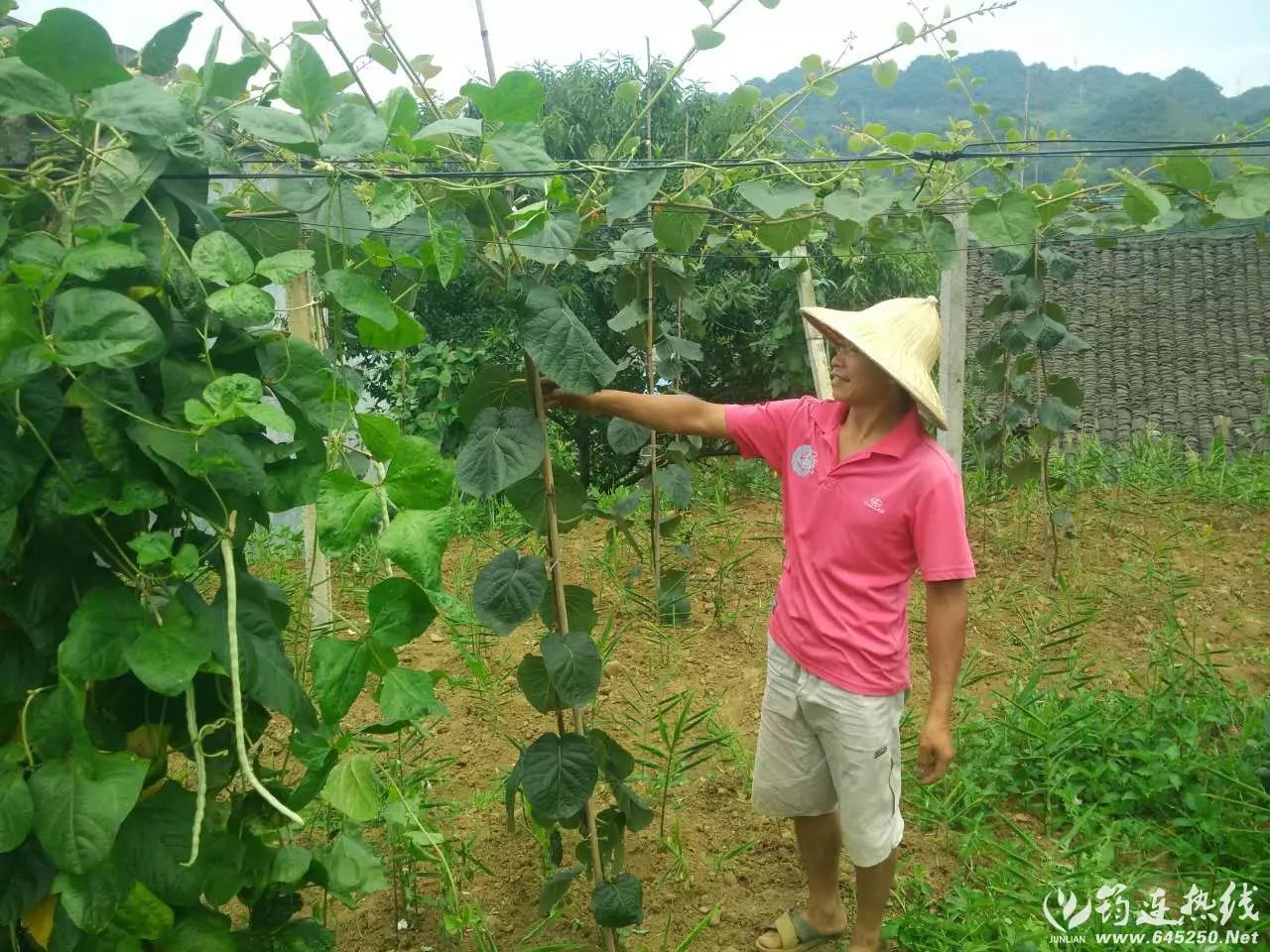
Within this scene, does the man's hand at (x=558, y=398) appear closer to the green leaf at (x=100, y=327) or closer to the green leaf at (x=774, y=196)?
the green leaf at (x=774, y=196)

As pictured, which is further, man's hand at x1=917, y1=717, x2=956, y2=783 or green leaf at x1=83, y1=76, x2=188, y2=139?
man's hand at x1=917, y1=717, x2=956, y2=783

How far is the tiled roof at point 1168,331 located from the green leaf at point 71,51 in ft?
43.0

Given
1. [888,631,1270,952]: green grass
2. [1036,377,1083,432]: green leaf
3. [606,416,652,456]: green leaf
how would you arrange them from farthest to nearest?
[1036,377,1083,432]: green leaf < [606,416,652,456]: green leaf < [888,631,1270,952]: green grass

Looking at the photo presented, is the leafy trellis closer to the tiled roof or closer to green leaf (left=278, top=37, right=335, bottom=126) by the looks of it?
green leaf (left=278, top=37, right=335, bottom=126)

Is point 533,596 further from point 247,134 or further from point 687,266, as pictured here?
point 687,266

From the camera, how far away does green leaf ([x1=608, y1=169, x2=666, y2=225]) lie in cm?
150


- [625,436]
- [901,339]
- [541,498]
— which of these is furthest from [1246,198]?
[625,436]

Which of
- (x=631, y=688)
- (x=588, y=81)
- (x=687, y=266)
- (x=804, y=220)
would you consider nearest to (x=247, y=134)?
(x=804, y=220)

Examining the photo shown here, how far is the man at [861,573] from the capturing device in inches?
70.0

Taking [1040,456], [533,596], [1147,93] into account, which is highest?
[1147,93]

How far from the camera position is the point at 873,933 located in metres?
1.99

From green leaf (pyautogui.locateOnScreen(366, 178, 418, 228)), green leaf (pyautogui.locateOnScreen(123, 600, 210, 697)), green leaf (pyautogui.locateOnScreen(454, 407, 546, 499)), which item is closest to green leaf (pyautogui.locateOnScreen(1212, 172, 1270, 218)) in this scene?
green leaf (pyautogui.locateOnScreen(454, 407, 546, 499))

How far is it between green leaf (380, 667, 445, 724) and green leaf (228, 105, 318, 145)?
63cm

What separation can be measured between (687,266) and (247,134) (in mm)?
2276
